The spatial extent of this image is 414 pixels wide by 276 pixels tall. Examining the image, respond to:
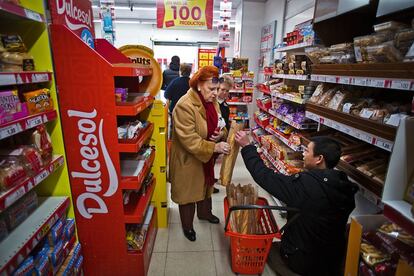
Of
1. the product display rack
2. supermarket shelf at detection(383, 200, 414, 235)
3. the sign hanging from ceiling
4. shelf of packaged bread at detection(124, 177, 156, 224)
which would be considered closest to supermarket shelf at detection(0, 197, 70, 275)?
the product display rack

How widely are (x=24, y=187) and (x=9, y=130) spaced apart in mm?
304

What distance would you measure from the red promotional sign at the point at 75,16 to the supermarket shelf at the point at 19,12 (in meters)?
0.17

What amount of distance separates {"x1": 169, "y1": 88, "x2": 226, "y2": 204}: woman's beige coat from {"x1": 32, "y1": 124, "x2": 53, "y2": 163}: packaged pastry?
1004 mm

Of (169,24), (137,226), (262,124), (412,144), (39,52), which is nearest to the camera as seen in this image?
(412,144)

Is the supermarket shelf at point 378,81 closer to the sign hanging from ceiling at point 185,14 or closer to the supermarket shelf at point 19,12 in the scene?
the supermarket shelf at point 19,12

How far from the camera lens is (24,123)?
4.19 feet

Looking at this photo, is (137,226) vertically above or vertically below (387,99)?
below

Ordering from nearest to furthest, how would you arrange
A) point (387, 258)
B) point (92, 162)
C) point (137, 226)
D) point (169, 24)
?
point (387, 258)
point (92, 162)
point (137, 226)
point (169, 24)

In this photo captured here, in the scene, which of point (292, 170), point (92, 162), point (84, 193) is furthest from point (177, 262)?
point (292, 170)

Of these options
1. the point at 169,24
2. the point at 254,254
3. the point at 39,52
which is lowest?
the point at 254,254

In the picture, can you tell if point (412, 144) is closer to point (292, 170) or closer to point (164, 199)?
point (292, 170)

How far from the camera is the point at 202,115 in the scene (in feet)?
7.75

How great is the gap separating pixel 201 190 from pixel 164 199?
0.55 meters

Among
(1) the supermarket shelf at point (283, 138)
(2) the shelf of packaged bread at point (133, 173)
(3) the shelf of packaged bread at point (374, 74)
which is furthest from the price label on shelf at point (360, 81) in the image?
(2) the shelf of packaged bread at point (133, 173)
